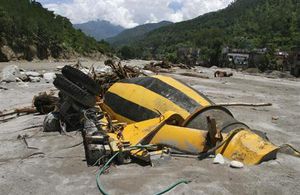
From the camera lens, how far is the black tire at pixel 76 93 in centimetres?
761

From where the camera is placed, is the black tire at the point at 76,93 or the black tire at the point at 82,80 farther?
the black tire at the point at 82,80

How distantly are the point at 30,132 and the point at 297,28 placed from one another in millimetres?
104911

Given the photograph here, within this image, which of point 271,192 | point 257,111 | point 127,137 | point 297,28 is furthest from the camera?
point 297,28

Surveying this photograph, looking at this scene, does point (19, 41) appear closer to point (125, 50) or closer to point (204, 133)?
point (204, 133)

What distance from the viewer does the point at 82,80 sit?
8.02 metres

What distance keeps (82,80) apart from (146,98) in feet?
4.63

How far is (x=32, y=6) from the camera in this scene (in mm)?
56719

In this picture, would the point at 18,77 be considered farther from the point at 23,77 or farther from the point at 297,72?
the point at 297,72

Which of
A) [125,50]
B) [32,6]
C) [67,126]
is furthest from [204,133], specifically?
[125,50]

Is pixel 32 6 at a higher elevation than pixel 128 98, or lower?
higher

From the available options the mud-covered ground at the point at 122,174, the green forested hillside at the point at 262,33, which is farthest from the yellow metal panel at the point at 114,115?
the green forested hillside at the point at 262,33

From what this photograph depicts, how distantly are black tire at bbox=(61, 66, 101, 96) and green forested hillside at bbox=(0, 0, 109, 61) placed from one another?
104 feet

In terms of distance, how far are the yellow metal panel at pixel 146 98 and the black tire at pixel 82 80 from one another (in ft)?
1.49

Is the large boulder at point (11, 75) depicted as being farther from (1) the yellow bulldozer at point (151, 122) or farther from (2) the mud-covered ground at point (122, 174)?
(2) the mud-covered ground at point (122, 174)
